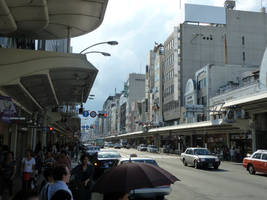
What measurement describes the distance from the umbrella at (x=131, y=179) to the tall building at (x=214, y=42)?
6797cm

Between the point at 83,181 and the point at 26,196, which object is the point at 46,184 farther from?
the point at 83,181

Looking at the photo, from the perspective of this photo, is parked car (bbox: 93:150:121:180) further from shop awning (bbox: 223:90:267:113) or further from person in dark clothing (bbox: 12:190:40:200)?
shop awning (bbox: 223:90:267:113)

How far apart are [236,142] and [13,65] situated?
1544 inches

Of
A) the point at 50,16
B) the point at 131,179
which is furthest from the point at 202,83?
the point at 131,179

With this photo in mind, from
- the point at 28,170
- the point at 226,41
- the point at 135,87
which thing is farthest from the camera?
the point at 135,87

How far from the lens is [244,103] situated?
1341 inches

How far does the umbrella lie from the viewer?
420cm

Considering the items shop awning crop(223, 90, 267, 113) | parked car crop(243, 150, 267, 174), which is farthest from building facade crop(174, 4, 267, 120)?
parked car crop(243, 150, 267, 174)

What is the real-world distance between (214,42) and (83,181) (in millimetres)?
71257

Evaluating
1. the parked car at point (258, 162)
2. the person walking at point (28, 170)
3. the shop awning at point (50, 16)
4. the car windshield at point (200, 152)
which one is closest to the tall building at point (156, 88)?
the car windshield at point (200, 152)

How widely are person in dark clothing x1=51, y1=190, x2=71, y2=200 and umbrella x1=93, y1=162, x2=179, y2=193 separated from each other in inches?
16.5

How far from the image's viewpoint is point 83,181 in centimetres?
785

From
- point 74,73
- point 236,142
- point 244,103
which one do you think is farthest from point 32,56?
point 236,142

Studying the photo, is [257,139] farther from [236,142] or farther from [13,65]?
[13,65]
